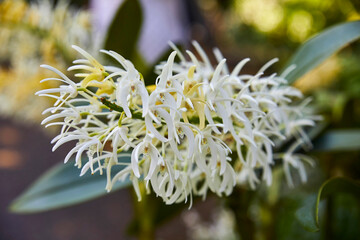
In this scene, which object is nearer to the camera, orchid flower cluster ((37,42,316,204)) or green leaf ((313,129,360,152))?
orchid flower cluster ((37,42,316,204))

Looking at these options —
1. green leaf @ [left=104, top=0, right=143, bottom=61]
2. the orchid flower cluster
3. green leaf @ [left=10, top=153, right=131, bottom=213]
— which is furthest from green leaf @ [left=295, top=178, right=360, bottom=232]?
green leaf @ [left=104, top=0, right=143, bottom=61]

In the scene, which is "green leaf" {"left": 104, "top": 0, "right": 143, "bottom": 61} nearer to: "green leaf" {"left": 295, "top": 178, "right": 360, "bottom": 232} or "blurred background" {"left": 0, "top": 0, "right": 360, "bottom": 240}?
"blurred background" {"left": 0, "top": 0, "right": 360, "bottom": 240}

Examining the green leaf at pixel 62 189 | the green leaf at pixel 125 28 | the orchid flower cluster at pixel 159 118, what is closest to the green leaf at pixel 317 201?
the orchid flower cluster at pixel 159 118

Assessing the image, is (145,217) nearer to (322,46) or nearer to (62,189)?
(62,189)

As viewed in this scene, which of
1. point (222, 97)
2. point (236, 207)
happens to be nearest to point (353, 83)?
point (236, 207)

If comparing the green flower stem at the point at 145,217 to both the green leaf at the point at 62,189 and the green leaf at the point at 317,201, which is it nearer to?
the green leaf at the point at 62,189
